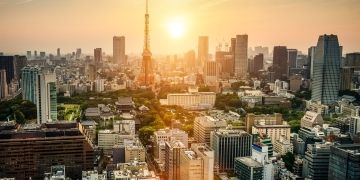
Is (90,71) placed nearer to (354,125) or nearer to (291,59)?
(291,59)

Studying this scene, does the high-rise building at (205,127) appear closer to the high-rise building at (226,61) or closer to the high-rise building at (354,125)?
the high-rise building at (354,125)

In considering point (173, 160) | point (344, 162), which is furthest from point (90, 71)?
point (344, 162)

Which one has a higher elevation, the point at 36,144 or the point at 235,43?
the point at 235,43

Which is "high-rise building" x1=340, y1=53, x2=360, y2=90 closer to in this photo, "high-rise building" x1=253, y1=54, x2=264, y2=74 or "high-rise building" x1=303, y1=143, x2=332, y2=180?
"high-rise building" x1=253, y1=54, x2=264, y2=74

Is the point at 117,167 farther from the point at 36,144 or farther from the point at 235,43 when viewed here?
the point at 235,43

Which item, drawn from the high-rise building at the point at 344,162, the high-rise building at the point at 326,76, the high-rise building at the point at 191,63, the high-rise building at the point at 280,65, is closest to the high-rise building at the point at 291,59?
the high-rise building at the point at 280,65

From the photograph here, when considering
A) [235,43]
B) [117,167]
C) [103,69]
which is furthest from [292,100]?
[103,69]
